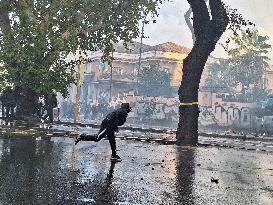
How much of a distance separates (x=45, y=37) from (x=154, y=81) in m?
46.8

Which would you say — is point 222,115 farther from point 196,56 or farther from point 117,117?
point 117,117

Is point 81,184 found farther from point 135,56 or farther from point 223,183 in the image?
point 135,56

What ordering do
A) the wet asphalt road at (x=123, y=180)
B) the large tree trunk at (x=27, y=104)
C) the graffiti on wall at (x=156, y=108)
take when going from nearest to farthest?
the wet asphalt road at (x=123, y=180) → the large tree trunk at (x=27, y=104) → the graffiti on wall at (x=156, y=108)

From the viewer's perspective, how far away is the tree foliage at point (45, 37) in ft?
58.8

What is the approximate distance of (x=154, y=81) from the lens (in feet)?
211

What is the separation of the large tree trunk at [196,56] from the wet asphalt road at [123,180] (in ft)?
15.9

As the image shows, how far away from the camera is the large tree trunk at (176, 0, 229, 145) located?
14.6 meters

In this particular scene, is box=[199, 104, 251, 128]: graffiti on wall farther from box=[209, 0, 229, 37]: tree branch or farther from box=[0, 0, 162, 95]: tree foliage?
box=[209, 0, 229, 37]: tree branch

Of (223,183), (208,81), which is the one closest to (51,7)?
(223,183)

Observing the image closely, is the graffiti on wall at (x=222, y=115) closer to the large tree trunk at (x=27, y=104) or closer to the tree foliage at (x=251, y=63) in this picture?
the tree foliage at (x=251, y=63)

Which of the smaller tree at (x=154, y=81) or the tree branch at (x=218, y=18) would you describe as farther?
the smaller tree at (x=154, y=81)

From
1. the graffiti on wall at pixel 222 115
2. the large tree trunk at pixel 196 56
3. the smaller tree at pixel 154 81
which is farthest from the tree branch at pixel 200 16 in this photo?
the smaller tree at pixel 154 81

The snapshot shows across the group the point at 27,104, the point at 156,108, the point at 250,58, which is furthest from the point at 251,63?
the point at 27,104

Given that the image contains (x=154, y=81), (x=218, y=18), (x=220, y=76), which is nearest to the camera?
(x=218, y=18)
